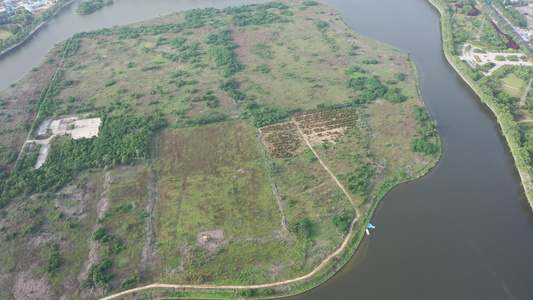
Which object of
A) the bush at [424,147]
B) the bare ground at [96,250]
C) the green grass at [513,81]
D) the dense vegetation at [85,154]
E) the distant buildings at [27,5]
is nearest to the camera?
the bare ground at [96,250]

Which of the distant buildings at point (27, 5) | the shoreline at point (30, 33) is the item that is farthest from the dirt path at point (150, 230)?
the distant buildings at point (27, 5)

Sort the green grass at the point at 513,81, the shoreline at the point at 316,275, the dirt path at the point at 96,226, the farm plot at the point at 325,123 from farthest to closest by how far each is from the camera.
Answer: the green grass at the point at 513,81
the farm plot at the point at 325,123
the dirt path at the point at 96,226
the shoreline at the point at 316,275

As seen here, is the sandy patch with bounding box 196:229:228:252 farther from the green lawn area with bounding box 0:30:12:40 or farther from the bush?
the green lawn area with bounding box 0:30:12:40

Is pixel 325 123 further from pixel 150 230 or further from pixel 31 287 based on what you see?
pixel 31 287

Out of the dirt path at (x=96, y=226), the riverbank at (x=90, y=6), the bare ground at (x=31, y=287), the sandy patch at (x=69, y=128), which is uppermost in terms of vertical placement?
the riverbank at (x=90, y=6)

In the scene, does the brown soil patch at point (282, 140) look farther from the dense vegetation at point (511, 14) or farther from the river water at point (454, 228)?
the dense vegetation at point (511, 14)

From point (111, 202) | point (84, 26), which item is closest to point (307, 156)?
point (111, 202)

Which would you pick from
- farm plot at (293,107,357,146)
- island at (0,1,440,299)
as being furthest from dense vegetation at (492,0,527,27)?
farm plot at (293,107,357,146)
